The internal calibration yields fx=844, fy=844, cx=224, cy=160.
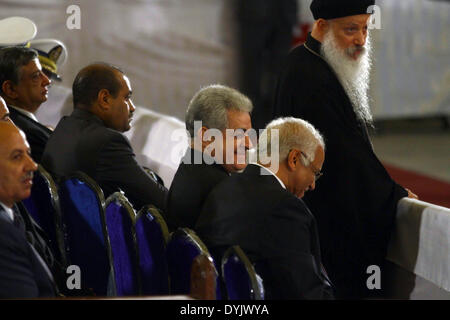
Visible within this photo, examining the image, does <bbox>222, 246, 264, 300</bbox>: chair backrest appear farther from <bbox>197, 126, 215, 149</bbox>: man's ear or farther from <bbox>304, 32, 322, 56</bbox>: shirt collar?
<bbox>304, 32, 322, 56</bbox>: shirt collar

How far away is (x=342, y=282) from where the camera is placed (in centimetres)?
349

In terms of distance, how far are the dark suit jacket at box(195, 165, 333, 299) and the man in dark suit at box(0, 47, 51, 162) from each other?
151cm

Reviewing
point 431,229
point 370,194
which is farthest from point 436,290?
point 370,194

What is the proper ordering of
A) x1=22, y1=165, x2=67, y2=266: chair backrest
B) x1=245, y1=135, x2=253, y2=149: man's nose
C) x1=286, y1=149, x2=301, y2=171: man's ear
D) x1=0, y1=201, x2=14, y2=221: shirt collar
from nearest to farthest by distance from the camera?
x1=0, y1=201, x2=14, y2=221: shirt collar → x1=286, y1=149, x2=301, y2=171: man's ear → x1=245, y1=135, x2=253, y2=149: man's nose → x1=22, y1=165, x2=67, y2=266: chair backrest

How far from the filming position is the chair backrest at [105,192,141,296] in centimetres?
262

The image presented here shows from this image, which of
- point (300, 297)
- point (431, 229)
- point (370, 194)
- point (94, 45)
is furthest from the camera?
point (94, 45)

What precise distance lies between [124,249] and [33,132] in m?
1.05

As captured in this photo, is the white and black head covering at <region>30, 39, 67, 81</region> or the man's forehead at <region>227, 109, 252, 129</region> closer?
the man's forehead at <region>227, 109, 252, 129</region>

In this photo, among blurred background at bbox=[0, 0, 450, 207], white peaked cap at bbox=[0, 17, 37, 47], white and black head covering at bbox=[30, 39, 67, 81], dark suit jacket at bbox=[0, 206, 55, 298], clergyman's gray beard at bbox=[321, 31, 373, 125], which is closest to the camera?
dark suit jacket at bbox=[0, 206, 55, 298]

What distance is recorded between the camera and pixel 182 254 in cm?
217

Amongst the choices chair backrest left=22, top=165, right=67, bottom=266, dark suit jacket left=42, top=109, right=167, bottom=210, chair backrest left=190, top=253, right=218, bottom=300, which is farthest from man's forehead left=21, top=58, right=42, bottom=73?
chair backrest left=190, top=253, right=218, bottom=300

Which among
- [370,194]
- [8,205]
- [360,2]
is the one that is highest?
[360,2]
